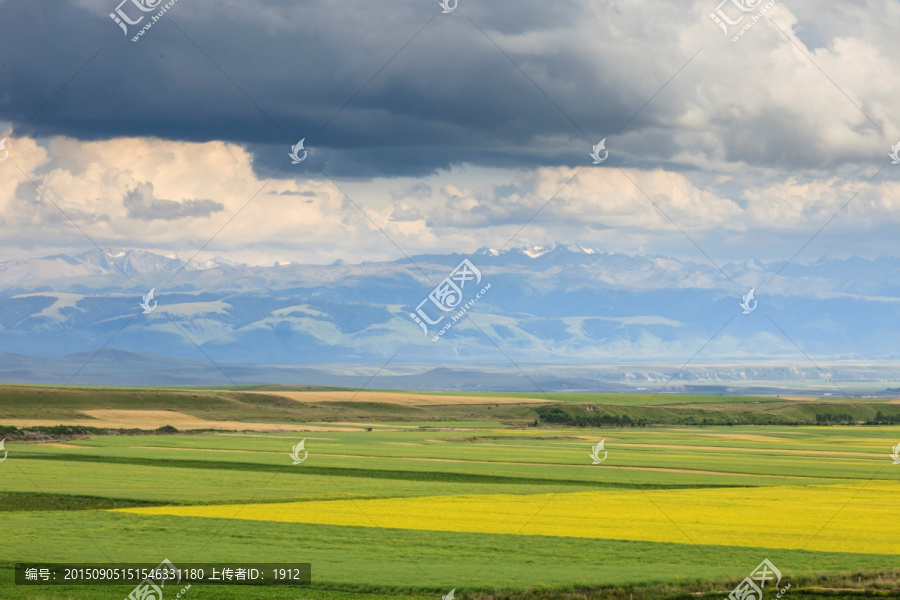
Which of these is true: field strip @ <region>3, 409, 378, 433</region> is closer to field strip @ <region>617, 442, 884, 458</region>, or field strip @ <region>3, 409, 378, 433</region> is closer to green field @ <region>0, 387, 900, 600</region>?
green field @ <region>0, 387, 900, 600</region>

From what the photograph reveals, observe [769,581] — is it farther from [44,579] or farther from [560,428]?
[560,428]

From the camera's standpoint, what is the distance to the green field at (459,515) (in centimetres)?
3281

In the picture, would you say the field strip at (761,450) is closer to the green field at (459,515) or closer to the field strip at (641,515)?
the green field at (459,515)

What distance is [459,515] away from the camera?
47.1 metres

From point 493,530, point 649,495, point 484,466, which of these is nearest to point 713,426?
point 484,466

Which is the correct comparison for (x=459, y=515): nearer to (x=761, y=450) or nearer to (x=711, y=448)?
(x=761, y=450)

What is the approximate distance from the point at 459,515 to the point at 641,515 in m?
9.05

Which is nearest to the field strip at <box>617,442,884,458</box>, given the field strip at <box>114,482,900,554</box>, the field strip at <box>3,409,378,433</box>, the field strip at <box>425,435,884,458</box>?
the field strip at <box>425,435,884,458</box>

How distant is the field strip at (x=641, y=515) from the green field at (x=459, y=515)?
16cm

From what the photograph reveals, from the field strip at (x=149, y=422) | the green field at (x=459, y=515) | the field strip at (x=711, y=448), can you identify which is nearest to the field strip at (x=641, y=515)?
Answer: the green field at (x=459, y=515)

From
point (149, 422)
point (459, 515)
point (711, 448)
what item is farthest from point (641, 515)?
point (149, 422)

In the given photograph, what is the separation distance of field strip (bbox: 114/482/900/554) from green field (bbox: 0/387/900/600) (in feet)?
0.54

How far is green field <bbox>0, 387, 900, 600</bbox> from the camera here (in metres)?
32.8

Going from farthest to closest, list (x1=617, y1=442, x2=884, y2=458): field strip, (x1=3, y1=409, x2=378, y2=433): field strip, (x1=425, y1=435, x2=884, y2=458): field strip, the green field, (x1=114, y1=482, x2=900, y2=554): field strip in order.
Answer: (x1=3, y1=409, x2=378, y2=433): field strip, (x1=425, y1=435, x2=884, y2=458): field strip, (x1=617, y1=442, x2=884, y2=458): field strip, (x1=114, y1=482, x2=900, y2=554): field strip, the green field
